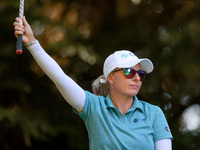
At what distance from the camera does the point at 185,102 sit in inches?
171

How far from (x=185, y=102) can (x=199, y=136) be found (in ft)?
1.49

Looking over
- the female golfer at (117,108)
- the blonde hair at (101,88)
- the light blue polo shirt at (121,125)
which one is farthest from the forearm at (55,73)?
the blonde hair at (101,88)

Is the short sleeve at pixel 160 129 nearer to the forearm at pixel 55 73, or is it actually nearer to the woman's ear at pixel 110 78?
the woman's ear at pixel 110 78

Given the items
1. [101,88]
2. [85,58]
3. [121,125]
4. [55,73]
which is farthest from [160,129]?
[85,58]

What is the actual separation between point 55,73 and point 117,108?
1.70 feet

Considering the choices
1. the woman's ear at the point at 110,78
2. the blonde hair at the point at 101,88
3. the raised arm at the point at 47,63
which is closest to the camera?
the raised arm at the point at 47,63

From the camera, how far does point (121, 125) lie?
2.20 meters

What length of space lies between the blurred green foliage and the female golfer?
1.49m

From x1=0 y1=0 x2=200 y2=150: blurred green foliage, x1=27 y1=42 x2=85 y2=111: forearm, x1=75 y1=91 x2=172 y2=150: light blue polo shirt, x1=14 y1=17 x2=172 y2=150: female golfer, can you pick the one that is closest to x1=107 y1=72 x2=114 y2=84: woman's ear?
x1=14 y1=17 x2=172 y2=150: female golfer

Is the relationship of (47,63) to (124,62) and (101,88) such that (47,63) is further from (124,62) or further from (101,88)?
(101,88)

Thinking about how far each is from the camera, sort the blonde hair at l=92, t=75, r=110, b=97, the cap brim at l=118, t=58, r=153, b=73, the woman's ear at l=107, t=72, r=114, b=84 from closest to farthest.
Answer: the cap brim at l=118, t=58, r=153, b=73
the woman's ear at l=107, t=72, r=114, b=84
the blonde hair at l=92, t=75, r=110, b=97

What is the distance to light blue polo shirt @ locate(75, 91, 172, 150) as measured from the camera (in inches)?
84.6

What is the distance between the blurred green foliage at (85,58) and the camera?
372 cm

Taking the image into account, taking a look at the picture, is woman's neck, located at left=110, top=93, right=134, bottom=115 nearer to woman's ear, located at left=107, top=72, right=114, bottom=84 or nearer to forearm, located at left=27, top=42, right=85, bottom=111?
woman's ear, located at left=107, top=72, right=114, bottom=84
